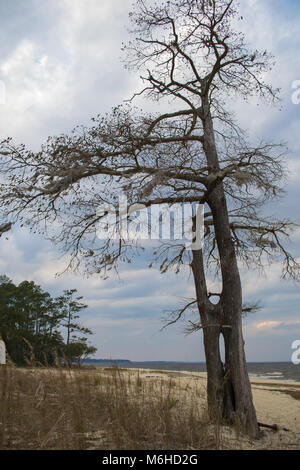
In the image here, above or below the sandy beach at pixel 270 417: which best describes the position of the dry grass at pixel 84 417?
above

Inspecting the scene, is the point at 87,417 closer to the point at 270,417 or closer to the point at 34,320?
the point at 270,417

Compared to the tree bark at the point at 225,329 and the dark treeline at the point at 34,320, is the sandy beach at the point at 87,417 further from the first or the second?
the dark treeline at the point at 34,320

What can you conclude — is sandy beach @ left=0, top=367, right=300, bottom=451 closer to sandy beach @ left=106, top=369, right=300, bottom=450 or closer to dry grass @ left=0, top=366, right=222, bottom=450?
dry grass @ left=0, top=366, right=222, bottom=450

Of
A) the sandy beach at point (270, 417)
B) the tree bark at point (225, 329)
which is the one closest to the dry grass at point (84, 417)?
the sandy beach at point (270, 417)

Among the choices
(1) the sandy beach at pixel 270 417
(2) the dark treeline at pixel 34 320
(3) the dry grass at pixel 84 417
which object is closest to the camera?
(3) the dry grass at pixel 84 417

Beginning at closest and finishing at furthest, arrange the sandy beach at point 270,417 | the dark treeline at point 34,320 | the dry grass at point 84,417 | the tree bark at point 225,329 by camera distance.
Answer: the dry grass at point 84,417, the sandy beach at point 270,417, the tree bark at point 225,329, the dark treeline at point 34,320

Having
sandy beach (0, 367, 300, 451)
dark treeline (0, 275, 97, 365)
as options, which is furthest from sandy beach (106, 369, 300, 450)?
dark treeline (0, 275, 97, 365)

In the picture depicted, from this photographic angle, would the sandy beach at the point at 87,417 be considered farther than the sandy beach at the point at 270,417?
No

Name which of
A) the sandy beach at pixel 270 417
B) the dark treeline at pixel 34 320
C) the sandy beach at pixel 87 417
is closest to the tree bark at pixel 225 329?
the sandy beach at pixel 270 417

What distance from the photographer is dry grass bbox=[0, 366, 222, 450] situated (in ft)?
18.0

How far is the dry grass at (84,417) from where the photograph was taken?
549 cm

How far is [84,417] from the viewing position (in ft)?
18.9
